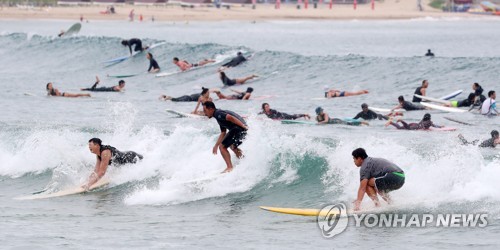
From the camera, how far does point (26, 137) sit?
21969 mm

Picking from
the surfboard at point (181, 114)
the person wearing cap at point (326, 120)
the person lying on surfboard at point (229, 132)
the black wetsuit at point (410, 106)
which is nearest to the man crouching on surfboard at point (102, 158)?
the person lying on surfboard at point (229, 132)

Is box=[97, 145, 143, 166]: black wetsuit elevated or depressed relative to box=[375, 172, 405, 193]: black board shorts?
depressed

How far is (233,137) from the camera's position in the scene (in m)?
16.2

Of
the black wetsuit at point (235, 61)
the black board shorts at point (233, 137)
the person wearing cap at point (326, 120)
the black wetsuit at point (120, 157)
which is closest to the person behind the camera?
the black board shorts at point (233, 137)

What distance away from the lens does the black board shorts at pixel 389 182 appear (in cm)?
1294

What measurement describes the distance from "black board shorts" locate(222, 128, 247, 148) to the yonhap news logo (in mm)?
3145

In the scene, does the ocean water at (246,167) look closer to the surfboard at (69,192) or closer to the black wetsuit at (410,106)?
the surfboard at (69,192)

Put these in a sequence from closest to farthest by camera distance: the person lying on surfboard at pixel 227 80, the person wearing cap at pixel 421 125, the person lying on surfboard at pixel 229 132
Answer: the person lying on surfboard at pixel 229 132
the person wearing cap at pixel 421 125
the person lying on surfboard at pixel 227 80

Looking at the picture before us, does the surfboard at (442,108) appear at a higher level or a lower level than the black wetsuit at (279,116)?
lower

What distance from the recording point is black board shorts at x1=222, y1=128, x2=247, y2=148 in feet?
52.8

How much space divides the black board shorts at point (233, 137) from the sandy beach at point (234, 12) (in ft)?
253

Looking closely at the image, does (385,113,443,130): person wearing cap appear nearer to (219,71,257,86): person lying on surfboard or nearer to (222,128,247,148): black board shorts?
(222,128,247,148): black board shorts

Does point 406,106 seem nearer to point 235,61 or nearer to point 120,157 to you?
point 120,157

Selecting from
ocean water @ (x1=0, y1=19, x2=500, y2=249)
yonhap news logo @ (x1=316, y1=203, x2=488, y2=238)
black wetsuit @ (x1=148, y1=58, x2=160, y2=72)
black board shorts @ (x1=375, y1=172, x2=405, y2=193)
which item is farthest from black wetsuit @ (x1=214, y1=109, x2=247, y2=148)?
black wetsuit @ (x1=148, y1=58, x2=160, y2=72)
